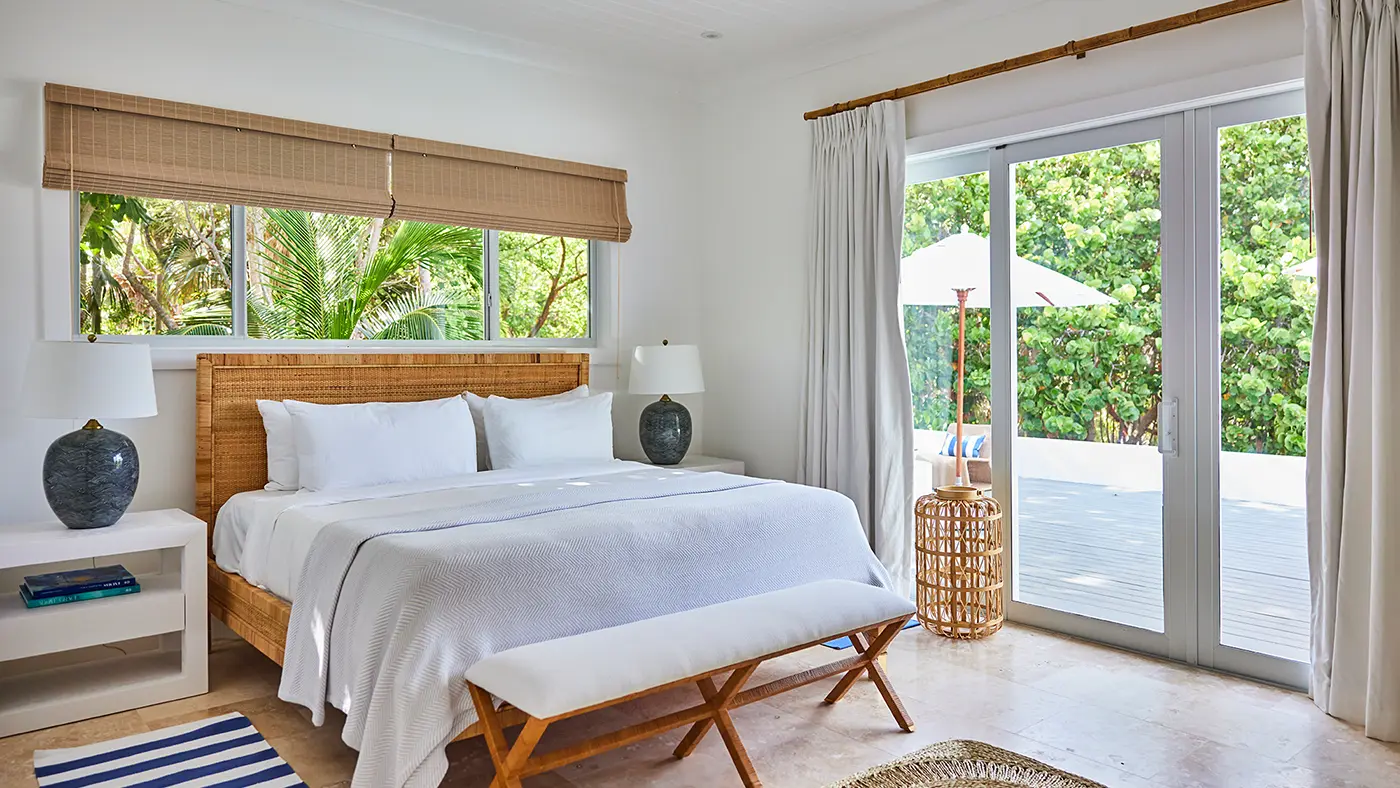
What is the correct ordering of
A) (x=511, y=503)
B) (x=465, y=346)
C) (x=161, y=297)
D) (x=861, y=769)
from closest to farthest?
(x=861, y=769) → (x=511, y=503) → (x=161, y=297) → (x=465, y=346)

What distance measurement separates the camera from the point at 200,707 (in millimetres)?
3203

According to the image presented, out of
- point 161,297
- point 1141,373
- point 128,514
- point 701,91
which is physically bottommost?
point 128,514

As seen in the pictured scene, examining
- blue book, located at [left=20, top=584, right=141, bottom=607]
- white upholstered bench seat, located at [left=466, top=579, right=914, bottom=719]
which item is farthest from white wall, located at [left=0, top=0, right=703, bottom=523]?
white upholstered bench seat, located at [left=466, top=579, right=914, bottom=719]

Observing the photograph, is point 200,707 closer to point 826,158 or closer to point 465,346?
point 465,346

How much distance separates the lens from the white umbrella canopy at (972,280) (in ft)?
12.9

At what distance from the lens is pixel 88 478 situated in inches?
125

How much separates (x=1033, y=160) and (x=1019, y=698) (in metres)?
2.17

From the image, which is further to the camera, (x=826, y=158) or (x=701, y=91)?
(x=701, y=91)

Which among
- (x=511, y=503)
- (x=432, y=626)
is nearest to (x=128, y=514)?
(x=511, y=503)

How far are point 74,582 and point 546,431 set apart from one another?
1831 millimetres

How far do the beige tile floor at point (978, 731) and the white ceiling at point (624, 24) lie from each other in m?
2.71

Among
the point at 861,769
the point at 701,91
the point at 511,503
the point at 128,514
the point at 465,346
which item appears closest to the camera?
the point at 861,769

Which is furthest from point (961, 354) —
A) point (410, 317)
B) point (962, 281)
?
point (410, 317)

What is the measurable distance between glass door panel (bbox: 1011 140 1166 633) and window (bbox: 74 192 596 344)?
232cm
